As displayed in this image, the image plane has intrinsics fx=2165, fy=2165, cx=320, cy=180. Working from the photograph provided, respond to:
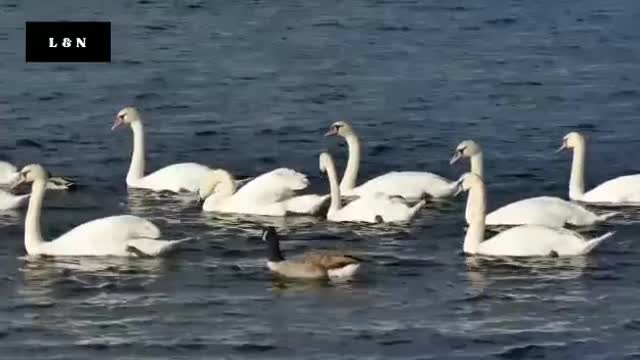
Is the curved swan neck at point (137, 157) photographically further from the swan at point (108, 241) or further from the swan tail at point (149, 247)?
the swan tail at point (149, 247)

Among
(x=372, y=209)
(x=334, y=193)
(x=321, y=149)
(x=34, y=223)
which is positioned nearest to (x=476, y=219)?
(x=372, y=209)

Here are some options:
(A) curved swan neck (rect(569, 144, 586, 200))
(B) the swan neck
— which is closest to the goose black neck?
(B) the swan neck

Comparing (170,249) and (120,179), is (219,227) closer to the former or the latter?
(170,249)

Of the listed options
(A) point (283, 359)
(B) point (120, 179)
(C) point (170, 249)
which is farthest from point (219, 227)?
(A) point (283, 359)

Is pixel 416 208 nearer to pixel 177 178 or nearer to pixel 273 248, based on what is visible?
pixel 273 248

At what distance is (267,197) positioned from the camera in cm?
2222

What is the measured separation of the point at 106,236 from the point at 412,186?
13.2ft

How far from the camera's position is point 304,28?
37.5 metres

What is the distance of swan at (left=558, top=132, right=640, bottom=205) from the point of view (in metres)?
22.5

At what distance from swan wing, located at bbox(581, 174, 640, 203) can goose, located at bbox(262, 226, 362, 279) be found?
4610 mm

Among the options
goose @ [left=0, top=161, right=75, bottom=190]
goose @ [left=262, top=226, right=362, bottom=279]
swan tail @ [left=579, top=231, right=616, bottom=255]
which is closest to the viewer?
goose @ [left=262, top=226, right=362, bottom=279]

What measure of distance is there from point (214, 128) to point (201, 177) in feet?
14.6

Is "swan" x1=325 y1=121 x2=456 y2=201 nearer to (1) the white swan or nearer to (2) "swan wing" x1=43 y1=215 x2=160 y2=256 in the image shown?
(1) the white swan

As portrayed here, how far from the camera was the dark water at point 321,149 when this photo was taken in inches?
679
